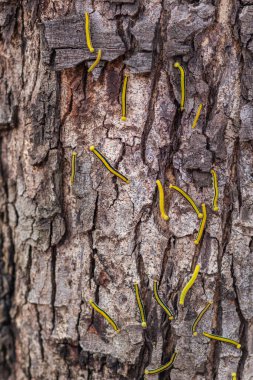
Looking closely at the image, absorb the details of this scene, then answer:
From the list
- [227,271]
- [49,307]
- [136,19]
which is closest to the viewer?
[136,19]

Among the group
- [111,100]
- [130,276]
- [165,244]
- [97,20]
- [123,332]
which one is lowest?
[123,332]

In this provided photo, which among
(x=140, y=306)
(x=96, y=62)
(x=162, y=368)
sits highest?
(x=96, y=62)

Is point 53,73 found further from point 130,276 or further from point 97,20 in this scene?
point 130,276

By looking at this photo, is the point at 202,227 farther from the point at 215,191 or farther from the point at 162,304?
the point at 162,304

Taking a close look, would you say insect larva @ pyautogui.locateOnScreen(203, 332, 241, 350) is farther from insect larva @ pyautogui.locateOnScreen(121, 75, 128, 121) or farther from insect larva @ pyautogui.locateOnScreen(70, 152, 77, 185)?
insect larva @ pyautogui.locateOnScreen(121, 75, 128, 121)

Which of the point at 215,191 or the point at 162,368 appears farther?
the point at 162,368

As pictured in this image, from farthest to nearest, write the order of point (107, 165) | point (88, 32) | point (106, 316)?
point (106, 316)
point (107, 165)
point (88, 32)

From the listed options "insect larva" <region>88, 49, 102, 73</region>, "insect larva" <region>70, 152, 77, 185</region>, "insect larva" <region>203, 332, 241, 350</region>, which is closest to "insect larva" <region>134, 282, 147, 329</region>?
"insect larva" <region>203, 332, 241, 350</region>

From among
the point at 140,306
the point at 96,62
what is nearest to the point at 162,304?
the point at 140,306

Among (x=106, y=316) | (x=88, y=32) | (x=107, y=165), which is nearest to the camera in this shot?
(x=88, y=32)

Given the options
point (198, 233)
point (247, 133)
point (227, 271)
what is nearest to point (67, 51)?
point (247, 133)
